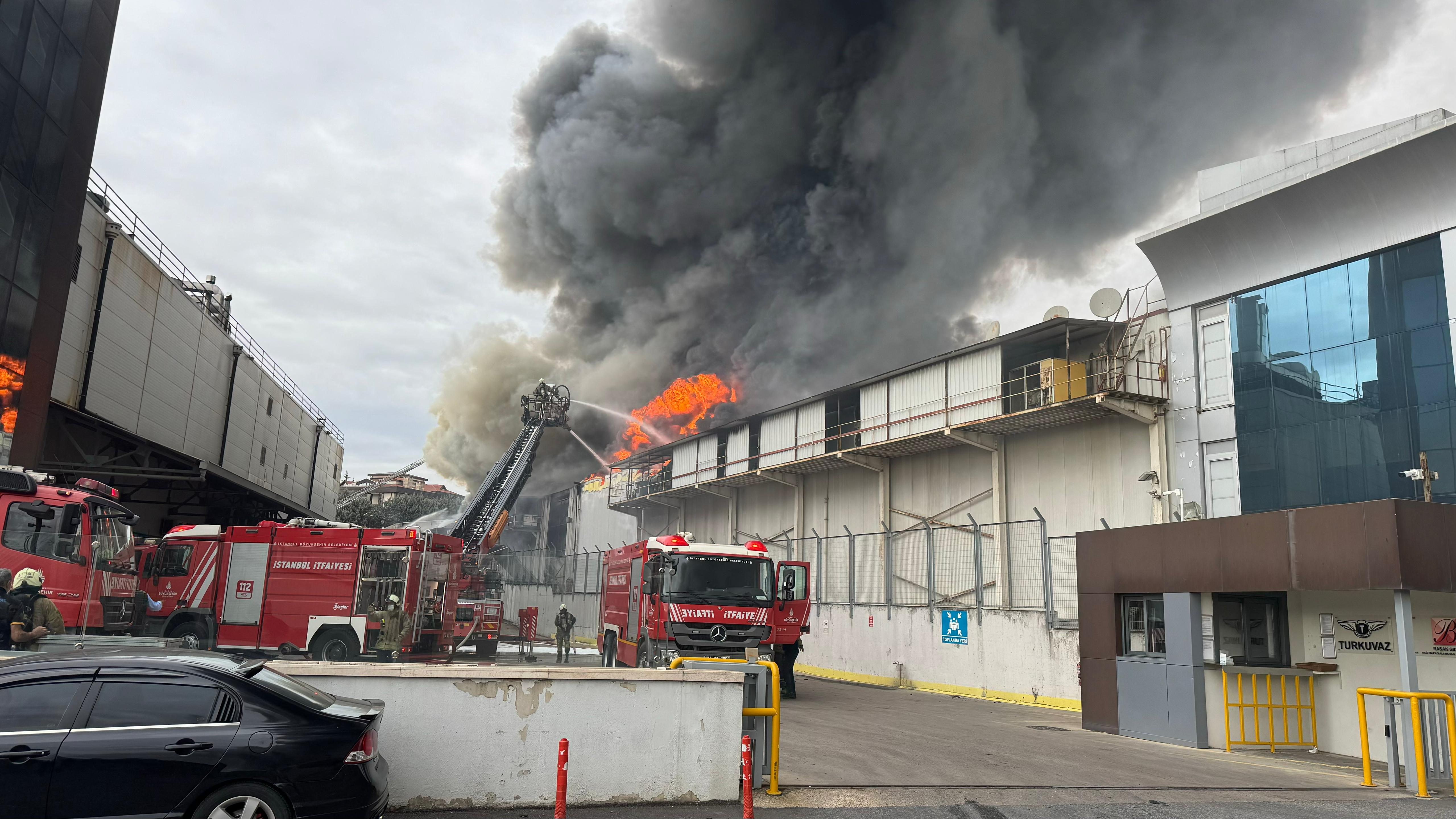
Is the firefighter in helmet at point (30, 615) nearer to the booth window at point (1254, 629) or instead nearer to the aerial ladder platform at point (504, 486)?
the booth window at point (1254, 629)

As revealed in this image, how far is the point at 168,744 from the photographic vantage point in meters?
5.45

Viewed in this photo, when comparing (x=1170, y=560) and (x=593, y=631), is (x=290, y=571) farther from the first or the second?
(x=593, y=631)

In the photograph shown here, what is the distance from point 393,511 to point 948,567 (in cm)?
6244

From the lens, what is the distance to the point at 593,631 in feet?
116

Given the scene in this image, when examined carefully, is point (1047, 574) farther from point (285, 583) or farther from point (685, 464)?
point (685, 464)

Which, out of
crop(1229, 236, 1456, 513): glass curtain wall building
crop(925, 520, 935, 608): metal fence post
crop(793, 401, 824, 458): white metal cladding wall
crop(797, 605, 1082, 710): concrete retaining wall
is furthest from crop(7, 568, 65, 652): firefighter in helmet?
crop(793, 401, 824, 458): white metal cladding wall

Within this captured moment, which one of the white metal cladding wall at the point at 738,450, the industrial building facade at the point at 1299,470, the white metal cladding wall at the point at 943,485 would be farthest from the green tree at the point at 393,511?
the industrial building facade at the point at 1299,470

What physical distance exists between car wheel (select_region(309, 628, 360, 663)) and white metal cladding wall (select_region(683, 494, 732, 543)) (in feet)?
66.3

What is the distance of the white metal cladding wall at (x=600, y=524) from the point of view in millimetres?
47031

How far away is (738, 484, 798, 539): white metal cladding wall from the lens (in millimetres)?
33500

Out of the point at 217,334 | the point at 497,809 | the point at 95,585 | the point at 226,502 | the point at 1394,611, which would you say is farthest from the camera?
the point at 226,502

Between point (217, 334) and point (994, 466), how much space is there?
24899 mm

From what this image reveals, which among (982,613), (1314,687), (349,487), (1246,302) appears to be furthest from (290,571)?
(349,487)

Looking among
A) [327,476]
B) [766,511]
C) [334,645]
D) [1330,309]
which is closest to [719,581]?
[334,645]
